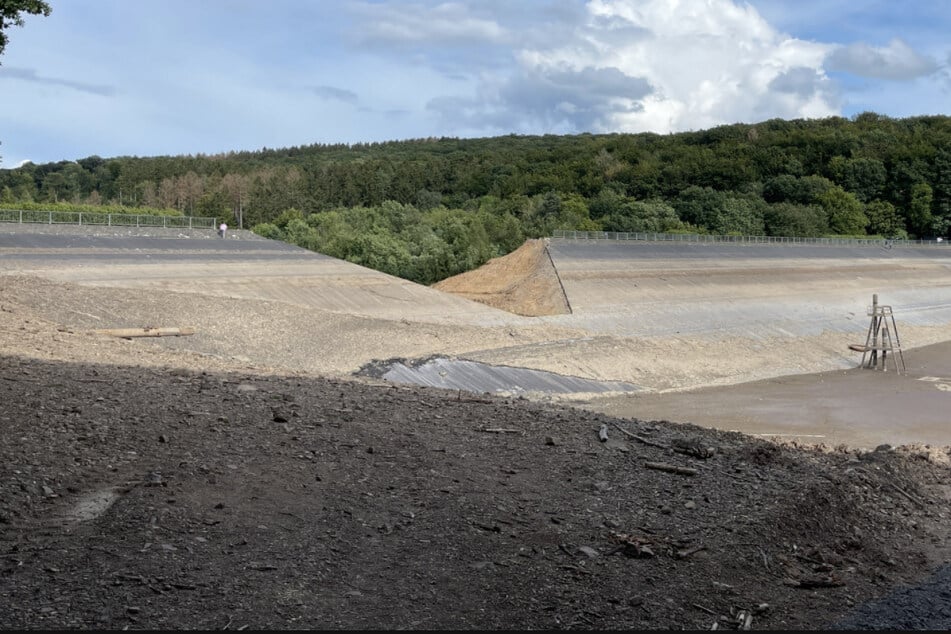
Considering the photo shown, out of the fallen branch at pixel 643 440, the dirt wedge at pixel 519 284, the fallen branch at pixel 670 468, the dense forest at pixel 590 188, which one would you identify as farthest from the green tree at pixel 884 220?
the fallen branch at pixel 670 468

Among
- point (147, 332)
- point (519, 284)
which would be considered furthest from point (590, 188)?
point (147, 332)

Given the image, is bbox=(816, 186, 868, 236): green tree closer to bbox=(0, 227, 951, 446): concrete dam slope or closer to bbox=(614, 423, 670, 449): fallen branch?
bbox=(0, 227, 951, 446): concrete dam slope

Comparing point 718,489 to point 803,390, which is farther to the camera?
point 803,390

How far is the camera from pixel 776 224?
109625mm

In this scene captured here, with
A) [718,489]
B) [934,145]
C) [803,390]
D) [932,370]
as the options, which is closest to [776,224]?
[934,145]

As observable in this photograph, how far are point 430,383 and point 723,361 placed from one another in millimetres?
16094

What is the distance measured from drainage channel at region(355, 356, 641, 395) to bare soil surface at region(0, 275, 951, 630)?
41.4ft

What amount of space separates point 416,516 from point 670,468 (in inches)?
163

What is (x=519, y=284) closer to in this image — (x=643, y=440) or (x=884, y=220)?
(x=643, y=440)

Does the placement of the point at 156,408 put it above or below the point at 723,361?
above

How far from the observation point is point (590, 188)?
12188cm

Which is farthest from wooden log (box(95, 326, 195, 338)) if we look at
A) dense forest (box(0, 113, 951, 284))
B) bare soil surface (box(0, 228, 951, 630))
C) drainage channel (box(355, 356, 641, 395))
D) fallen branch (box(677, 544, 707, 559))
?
dense forest (box(0, 113, 951, 284))

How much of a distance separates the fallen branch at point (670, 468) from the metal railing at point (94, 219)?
1477 inches

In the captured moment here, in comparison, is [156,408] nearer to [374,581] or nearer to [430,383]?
[374,581]
